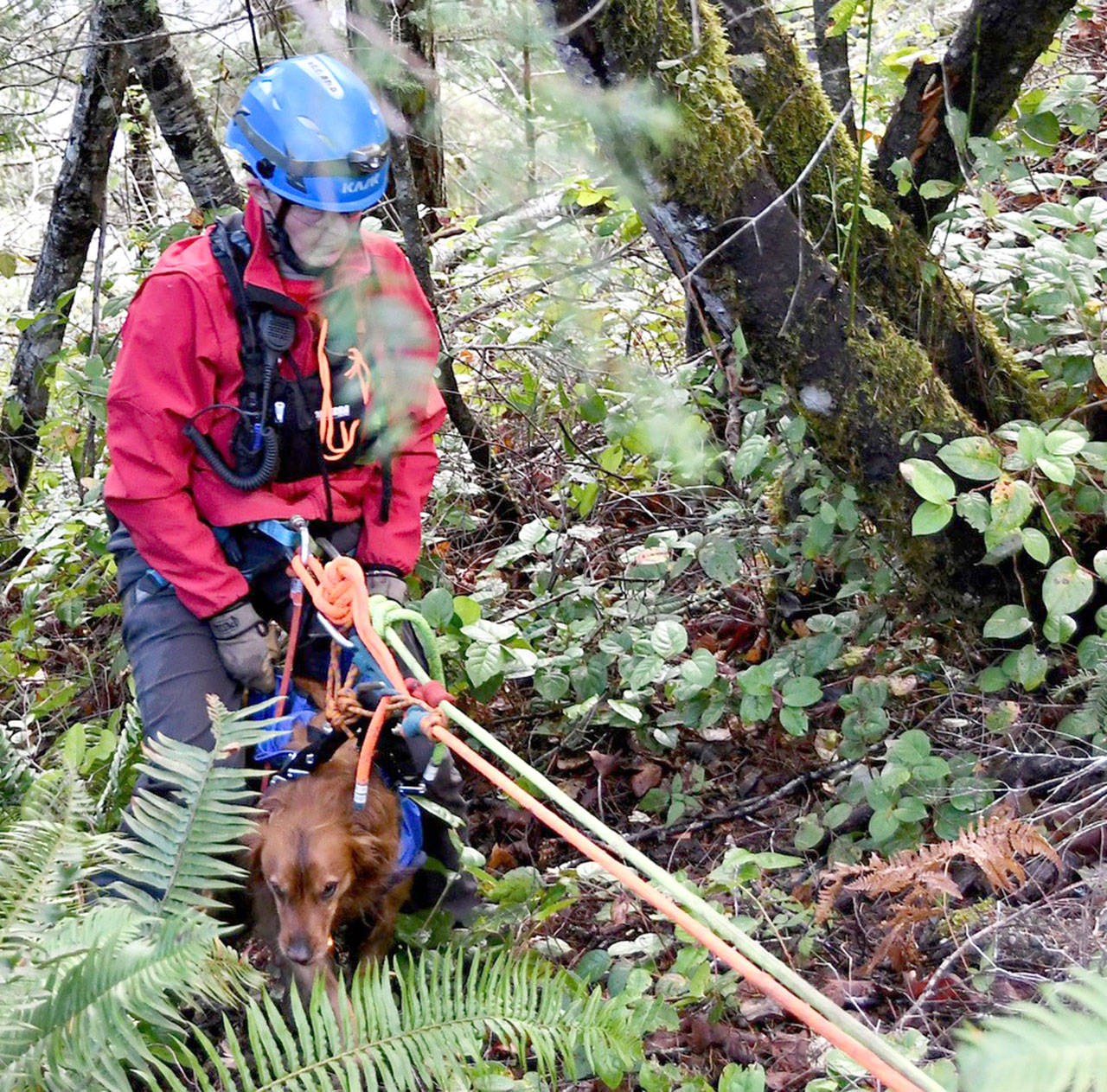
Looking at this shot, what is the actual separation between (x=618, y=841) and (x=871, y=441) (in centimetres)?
226

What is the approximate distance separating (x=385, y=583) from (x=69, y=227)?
3.42 meters

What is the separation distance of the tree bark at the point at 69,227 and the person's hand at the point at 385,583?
2513 mm

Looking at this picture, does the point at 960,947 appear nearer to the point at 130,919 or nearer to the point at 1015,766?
the point at 1015,766

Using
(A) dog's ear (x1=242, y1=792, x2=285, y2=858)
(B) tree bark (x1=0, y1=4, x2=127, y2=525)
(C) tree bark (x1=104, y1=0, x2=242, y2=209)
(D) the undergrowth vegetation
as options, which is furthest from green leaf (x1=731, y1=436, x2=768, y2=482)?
(B) tree bark (x1=0, y1=4, x2=127, y2=525)

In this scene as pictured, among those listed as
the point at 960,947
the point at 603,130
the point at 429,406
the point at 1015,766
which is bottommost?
the point at 1015,766

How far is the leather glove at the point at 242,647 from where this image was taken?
150 inches

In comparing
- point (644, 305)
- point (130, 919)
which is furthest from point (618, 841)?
point (644, 305)

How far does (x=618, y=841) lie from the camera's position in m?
2.02

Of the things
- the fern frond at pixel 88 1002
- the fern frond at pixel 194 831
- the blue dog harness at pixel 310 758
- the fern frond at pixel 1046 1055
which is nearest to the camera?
the fern frond at pixel 1046 1055

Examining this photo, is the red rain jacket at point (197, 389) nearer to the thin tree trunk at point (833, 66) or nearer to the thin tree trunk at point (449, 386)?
the thin tree trunk at point (449, 386)

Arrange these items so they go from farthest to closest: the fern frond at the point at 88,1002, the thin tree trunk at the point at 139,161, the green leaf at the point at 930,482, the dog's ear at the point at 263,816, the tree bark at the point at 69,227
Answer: the thin tree trunk at the point at 139,161
the tree bark at the point at 69,227
the dog's ear at the point at 263,816
the green leaf at the point at 930,482
the fern frond at the point at 88,1002

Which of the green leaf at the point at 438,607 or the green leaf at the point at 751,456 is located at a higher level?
the green leaf at the point at 751,456

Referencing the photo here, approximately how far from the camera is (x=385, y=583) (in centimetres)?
416

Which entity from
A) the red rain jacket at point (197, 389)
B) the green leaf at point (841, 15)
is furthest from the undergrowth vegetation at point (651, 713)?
the green leaf at point (841, 15)
